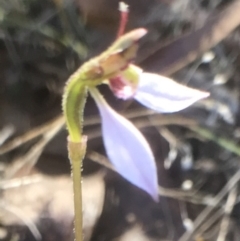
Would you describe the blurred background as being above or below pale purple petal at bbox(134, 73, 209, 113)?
above

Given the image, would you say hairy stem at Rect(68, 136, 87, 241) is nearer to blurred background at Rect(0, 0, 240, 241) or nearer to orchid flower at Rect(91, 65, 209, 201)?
orchid flower at Rect(91, 65, 209, 201)

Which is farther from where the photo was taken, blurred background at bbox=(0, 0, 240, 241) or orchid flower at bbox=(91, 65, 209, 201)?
blurred background at bbox=(0, 0, 240, 241)

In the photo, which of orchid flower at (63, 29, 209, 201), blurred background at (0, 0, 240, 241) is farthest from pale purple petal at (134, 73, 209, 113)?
blurred background at (0, 0, 240, 241)

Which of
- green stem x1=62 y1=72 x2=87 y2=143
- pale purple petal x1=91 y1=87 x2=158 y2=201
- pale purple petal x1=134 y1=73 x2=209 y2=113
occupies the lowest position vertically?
pale purple petal x1=91 y1=87 x2=158 y2=201

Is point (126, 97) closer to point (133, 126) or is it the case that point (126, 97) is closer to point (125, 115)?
point (133, 126)

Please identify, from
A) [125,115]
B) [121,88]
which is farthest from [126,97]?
[125,115]

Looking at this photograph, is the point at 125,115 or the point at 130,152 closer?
the point at 130,152

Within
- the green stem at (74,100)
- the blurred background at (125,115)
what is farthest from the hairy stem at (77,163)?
the blurred background at (125,115)

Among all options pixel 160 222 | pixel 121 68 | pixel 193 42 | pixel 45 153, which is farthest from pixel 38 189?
pixel 121 68
